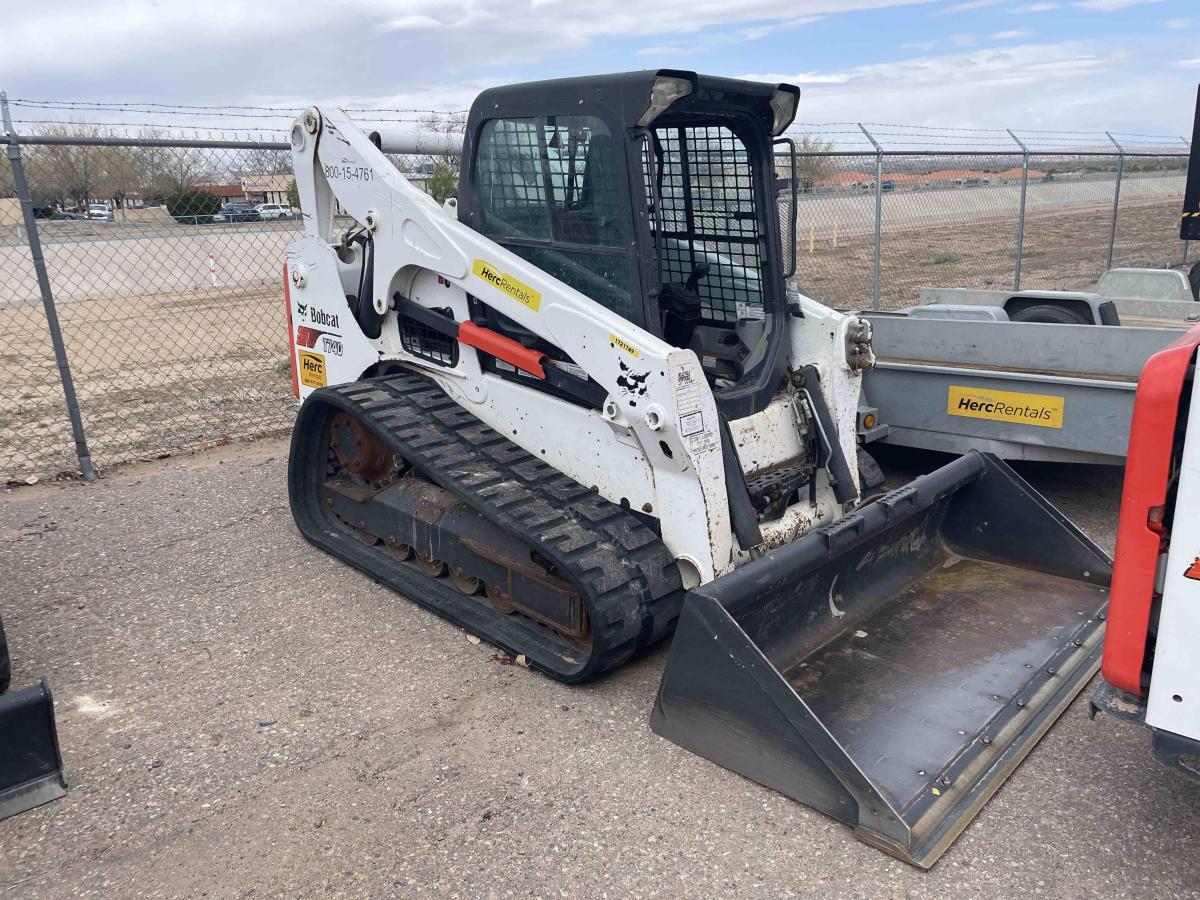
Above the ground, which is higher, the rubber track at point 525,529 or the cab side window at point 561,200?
the cab side window at point 561,200

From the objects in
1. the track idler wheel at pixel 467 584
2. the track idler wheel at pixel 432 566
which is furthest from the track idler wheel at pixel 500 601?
the track idler wheel at pixel 432 566

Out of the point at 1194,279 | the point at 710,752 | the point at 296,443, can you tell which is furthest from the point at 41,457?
the point at 1194,279

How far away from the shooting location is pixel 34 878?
2.88m

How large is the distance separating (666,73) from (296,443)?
2878 mm

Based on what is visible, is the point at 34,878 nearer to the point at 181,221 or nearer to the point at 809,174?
the point at 181,221

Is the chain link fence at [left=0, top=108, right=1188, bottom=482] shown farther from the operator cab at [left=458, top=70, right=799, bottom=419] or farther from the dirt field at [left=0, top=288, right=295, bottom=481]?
the operator cab at [left=458, top=70, right=799, bottom=419]

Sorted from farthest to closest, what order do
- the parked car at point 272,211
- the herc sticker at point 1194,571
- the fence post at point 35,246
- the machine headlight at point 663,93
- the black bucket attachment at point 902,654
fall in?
the parked car at point 272,211 < the fence post at point 35,246 < the machine headlight at point 663,93 < the black bucket attachment at point 902,654 < the herc sticker at point 1194,571

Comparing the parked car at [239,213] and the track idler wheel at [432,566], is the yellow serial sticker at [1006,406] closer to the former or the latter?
the track idler wheel at [432,566]

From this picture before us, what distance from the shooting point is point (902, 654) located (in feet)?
12.4

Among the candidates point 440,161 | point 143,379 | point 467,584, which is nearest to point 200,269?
point 143,379

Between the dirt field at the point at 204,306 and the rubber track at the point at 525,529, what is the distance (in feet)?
10.8

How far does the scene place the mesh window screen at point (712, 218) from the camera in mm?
4555

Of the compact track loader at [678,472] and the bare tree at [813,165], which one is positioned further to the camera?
the bare tree at [813,165]

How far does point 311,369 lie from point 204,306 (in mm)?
11412
